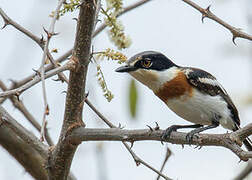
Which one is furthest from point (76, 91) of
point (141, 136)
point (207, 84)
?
point (207, 84)

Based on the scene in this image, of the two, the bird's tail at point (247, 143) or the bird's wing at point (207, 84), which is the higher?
the bird's wing at point (207, 84)

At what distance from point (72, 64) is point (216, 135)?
1.15 meters

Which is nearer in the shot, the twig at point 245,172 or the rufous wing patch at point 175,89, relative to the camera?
the twig at point 245,172

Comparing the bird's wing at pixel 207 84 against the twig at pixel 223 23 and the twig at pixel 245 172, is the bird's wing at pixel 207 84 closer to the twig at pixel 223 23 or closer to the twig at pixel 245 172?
the twig at pixel 245 172

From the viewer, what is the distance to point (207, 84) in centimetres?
529

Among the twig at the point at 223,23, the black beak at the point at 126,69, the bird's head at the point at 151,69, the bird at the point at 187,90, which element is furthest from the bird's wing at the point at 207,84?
the twig at the point at 223,23

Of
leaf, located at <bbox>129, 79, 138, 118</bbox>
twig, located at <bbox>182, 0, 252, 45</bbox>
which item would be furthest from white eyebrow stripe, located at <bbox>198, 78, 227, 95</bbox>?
twig, located at <bbox>182, 0, 252, 45</bbox>

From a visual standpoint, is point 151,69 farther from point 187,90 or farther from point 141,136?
point 141,136

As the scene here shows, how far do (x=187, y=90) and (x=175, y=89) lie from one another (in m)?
0.13

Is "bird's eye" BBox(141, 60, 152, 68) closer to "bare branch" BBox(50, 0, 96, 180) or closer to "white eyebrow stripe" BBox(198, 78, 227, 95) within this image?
"white eyebrow stripe" BBox(198, 78, 227, 95)

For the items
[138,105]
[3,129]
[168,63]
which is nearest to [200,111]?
[168,63]

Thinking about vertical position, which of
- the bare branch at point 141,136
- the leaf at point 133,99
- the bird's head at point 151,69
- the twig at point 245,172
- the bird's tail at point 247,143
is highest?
the bird's head at point 151,69

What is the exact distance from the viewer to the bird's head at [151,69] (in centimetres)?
491

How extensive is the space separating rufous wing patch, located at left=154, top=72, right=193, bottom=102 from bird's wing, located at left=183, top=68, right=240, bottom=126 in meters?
0.09
